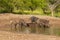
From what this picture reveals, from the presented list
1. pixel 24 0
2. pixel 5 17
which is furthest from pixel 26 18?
pixel 24 0

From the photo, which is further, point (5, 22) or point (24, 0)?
point (24, 0)

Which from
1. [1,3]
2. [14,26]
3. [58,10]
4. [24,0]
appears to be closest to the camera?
[14,26]

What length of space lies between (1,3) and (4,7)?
120cm

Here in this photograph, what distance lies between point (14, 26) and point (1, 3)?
484 inches

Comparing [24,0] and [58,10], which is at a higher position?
[24,0]

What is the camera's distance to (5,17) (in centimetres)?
3234

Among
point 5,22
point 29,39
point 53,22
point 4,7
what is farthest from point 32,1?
point 29,39

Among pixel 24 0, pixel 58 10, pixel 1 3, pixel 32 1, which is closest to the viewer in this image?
pixel 1 3

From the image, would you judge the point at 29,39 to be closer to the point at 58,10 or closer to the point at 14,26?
the point at 14,26

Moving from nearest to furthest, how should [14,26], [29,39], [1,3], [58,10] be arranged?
[29,39]
[14,26]
[1,3]
[58,10]

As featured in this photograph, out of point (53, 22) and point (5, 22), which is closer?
point (5, 22)

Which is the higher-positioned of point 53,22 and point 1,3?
point 1,3

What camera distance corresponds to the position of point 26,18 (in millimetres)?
33312

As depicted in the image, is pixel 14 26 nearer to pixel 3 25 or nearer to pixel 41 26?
pixel 3 25
